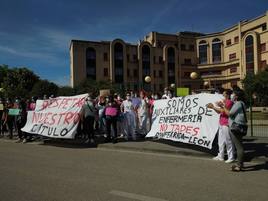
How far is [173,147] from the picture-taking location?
10852mm

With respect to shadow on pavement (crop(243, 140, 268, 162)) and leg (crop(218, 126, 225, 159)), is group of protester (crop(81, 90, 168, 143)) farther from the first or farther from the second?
leg (crop(218, 126, 225, 159))

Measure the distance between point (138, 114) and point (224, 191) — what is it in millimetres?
7957

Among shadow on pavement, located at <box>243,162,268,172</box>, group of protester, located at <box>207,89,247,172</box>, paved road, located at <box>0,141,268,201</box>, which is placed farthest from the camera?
shadow on pavement, located at <box>243,162,268,172</box>

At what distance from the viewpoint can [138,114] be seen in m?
13.6

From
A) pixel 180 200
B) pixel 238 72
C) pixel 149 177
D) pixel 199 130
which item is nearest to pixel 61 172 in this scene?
pixel 149 177

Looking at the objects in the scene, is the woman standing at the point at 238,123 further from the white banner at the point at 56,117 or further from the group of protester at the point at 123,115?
the white banner at the point at 56,117

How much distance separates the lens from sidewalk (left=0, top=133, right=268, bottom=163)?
9148 mm

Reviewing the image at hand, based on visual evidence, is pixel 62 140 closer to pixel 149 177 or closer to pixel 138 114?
pixel 138 114

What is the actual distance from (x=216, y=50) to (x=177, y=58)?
10574 millimetres

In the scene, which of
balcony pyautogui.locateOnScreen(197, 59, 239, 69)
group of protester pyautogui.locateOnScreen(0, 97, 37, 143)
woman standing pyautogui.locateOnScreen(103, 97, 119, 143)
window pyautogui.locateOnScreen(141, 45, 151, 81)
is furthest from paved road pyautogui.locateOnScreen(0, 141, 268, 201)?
balcony pyautogui.locateOnScreen(197, 59, 239, 69)

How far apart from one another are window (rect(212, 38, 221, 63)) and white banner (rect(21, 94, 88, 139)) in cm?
7437

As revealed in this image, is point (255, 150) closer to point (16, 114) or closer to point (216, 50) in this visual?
point (16, 114)

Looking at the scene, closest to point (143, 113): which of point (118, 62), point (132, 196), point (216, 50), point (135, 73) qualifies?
point (132, 196)

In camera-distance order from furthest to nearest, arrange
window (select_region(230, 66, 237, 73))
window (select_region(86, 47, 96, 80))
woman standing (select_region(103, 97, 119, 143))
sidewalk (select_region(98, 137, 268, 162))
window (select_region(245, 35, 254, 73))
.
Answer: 1. window (select_region(230, 66, 237, 73))
2. window (select_region(86, 47, 96, 80))
3. window (select_region(245, 35, 254, 73))
4. woman standing (select_region(103, 97, 119, 143))
5. sidewalk (select_region(98, 137, 268, 162))
